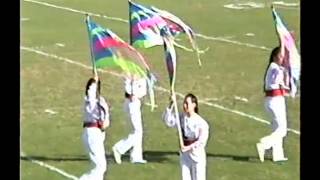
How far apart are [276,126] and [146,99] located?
421 mm

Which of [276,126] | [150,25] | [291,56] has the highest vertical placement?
[150,25]

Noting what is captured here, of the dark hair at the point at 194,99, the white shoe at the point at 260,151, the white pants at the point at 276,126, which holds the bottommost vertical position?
the white shoe at the point at 260,151

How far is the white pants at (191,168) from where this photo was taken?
10.9 feet

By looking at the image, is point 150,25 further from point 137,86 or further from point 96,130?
point 96,130

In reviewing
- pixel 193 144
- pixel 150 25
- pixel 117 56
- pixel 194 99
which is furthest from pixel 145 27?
pixel 193 144

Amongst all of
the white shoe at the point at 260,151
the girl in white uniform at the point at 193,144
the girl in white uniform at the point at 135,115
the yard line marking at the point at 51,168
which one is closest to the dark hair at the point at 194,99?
the girl in white uniform at the point at 193,144

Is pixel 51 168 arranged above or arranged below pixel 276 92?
below

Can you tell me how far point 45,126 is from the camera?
343 cm

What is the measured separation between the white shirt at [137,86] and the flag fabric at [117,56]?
2cm

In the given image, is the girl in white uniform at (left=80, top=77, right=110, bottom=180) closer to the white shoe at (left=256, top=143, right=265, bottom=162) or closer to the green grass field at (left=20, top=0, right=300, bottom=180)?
the green grass field at (left=20, top=0, right=300, bottom=180)

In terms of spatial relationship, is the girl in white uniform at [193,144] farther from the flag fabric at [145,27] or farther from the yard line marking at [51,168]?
the yard line marking at [51,168]

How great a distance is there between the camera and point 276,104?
11.2 ft
